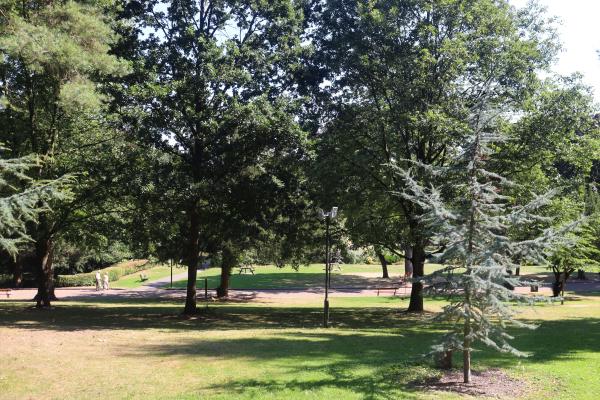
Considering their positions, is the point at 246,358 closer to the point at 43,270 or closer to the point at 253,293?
the point at 43,270

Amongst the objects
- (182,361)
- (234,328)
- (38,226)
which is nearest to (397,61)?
(234,328)

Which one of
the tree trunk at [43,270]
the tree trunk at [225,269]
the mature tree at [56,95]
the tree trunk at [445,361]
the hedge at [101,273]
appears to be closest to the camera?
the tree trunk at [445,361]

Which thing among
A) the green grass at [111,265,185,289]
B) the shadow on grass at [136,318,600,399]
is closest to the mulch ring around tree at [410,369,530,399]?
the shadow on grass at [136,318,600,399]

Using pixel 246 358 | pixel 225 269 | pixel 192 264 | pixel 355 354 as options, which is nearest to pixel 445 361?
pixel 355 354

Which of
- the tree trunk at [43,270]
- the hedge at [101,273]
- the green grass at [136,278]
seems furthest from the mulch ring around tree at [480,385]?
the green grass at [136,278]

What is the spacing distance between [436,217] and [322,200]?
13.2 m

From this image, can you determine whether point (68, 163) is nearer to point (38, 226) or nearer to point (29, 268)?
point (38, 226)

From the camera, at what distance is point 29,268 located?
4581 centimetres

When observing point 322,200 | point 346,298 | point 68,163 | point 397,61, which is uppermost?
point 397,61

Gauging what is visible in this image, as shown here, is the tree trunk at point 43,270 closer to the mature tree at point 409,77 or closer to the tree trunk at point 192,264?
the tree trunk at point 192,264

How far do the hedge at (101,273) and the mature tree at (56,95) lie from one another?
19.5 m

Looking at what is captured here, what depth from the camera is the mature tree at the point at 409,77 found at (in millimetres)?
19766

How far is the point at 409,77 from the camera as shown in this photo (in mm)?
20609

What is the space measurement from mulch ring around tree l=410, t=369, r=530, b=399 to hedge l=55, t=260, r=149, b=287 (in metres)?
36.2
